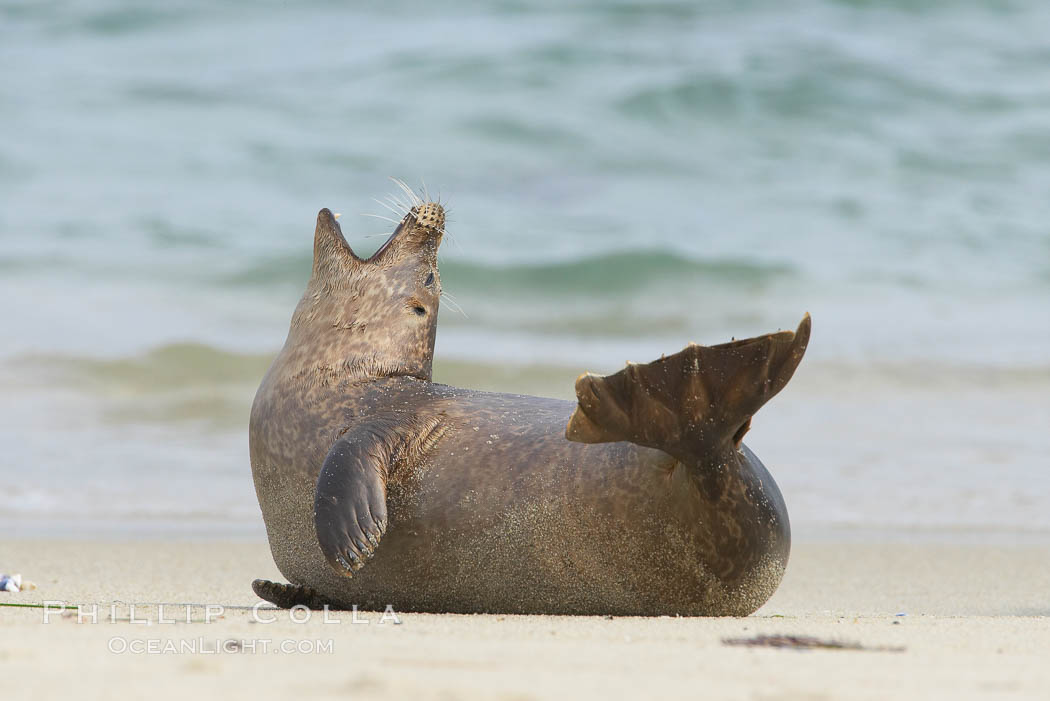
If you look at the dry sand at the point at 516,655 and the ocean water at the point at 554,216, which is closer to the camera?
the dry sand at the point at 516,655

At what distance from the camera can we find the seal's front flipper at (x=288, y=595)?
3635mm

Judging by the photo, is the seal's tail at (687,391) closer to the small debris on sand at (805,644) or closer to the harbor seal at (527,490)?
the harbor seal at (527,490)

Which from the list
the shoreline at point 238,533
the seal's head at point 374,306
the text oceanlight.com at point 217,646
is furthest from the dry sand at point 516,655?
the shoreline at point 238,533

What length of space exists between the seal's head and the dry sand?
0.84m

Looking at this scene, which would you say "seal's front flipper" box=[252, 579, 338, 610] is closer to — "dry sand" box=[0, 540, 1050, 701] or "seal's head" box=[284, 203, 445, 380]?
"dry sand" box=[0, 540, 1050, 701]

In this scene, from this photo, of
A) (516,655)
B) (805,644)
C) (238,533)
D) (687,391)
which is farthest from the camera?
(238,533)

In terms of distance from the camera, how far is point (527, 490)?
11.3 ft

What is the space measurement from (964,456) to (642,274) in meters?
6.29

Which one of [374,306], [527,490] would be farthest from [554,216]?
[527,490]

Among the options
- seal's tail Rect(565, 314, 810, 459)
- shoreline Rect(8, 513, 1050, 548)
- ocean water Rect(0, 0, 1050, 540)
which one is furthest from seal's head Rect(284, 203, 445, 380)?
ocean water Rect(0, 0, 1050, 540)

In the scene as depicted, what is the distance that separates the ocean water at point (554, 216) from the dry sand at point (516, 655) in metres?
2.95

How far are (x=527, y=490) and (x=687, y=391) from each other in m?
0.69

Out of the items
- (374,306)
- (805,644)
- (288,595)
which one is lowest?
(288,595)

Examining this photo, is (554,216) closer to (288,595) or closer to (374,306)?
(374,306)
